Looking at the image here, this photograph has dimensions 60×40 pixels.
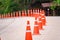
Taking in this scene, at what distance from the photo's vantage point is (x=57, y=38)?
12.9m

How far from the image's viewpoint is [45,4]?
67.6 metres

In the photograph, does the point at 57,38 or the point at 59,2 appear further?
the point at 59,2

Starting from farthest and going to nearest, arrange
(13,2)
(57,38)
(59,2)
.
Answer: (13,2), (59,2), (57,38)

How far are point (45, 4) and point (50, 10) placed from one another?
259 centimetres

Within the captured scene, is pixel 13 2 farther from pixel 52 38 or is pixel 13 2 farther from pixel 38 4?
pixel 52 38

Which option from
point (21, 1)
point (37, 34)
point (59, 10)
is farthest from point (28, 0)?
point (37, 34)

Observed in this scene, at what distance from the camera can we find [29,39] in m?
10.0

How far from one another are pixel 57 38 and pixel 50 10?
53089 mm

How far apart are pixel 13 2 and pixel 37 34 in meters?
50.9

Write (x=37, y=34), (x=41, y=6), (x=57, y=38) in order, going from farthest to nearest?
(x=41, y=6) → (x=37, y=34) → (x=57, y=38)

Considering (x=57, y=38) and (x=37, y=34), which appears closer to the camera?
(x=57, y=38)

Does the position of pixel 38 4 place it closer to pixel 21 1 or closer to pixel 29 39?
pixel 21 1

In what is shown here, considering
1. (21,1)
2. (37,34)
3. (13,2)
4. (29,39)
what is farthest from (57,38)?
(21,1)

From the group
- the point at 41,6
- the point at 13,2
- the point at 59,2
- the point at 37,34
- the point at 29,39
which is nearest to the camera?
the point at 29,39
